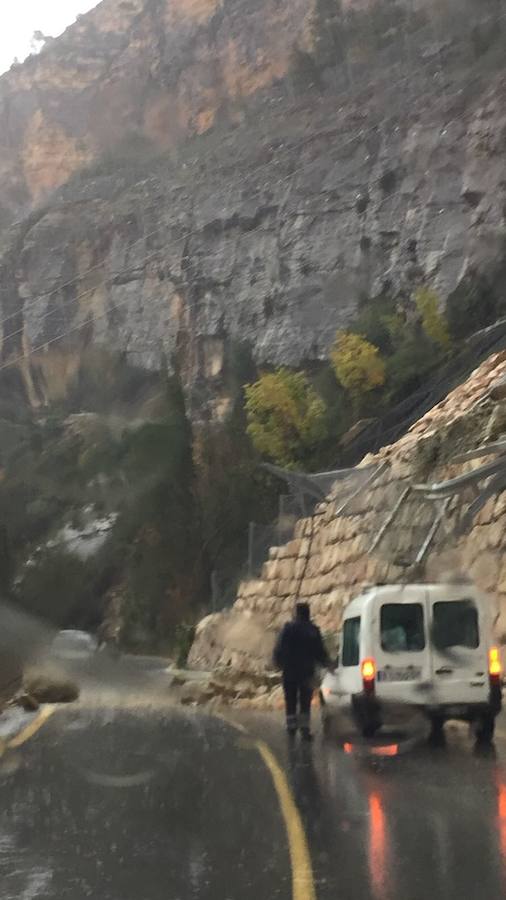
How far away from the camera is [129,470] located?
48969 millimetres

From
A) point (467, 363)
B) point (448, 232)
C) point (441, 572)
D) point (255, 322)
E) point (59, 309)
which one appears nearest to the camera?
point (441, 572)

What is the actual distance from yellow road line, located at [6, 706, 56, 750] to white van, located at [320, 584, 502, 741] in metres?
4.20

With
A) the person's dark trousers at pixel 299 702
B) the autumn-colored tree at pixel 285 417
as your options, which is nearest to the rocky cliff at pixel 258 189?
the autumn-colored tree at pixel 285 417

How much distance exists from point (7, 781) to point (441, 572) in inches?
517

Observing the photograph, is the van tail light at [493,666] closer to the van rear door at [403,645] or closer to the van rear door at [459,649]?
the van rear door at [459,649]

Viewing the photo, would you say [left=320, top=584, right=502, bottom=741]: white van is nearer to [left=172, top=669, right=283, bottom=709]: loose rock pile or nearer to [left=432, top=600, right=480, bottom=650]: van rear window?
[left=432, top=600, right=480, bottom=650]: van rear window

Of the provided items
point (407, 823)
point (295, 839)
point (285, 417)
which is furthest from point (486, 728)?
point (285, 417)

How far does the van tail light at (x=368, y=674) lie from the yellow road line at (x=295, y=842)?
1957 mm

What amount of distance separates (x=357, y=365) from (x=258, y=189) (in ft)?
83.7

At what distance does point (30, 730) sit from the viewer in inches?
627

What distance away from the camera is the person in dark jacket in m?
13.4

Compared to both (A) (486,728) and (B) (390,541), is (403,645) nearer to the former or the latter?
(A) (486,728)

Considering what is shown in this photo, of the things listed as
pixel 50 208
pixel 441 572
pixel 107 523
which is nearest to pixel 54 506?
pixel 107 523

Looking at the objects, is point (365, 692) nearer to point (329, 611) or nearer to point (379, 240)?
point (329, 611)
